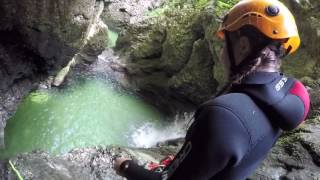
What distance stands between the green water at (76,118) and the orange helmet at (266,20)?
724 centimetres

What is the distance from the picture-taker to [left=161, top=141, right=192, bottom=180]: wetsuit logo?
1.62m

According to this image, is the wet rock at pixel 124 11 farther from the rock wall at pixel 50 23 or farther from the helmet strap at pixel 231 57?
the helmet strap at pixel 231 57

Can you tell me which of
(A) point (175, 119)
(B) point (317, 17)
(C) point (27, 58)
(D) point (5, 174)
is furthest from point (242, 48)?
(A) point (175, 119)

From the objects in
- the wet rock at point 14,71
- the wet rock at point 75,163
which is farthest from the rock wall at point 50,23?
the wet rock at point 75,163

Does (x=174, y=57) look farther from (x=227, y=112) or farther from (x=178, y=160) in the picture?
(x=227, y=112)

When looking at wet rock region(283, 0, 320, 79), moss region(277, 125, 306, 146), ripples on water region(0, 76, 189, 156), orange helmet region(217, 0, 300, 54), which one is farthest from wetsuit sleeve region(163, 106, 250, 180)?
ripples on water region(0, 76, 189, 156)

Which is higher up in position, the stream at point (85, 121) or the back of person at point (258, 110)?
the back of person at point (258, 110)

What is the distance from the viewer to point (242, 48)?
70.4 inches

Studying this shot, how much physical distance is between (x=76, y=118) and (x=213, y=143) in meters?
9.58

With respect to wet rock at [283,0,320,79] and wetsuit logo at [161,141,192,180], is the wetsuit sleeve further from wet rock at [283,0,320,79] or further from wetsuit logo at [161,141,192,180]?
wet rock at [283,0,320,79]

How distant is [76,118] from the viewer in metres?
10.7

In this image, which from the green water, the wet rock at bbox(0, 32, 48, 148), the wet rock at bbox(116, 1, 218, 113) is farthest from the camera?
the wet rock at bbox(116, 1, 218, 113)

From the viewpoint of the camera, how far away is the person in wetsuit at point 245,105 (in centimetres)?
154

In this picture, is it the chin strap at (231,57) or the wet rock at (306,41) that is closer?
the chin strap at (231,57)
